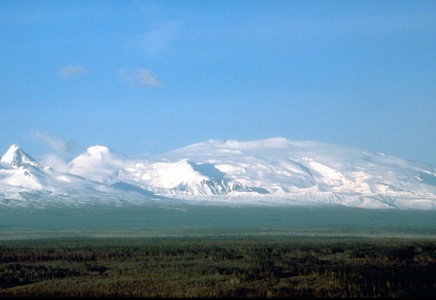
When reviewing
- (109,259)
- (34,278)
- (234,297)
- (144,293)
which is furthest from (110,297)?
(109,259)

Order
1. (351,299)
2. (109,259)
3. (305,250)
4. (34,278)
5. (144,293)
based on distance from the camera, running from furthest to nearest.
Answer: (305,250) < (109,259) < (34,278) < (144,293) < (351,299)

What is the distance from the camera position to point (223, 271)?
61500 mm

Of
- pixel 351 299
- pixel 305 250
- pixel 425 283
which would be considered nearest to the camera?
pixel 351 299

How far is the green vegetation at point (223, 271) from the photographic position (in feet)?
168

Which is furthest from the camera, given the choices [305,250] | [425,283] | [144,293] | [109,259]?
[305,250]

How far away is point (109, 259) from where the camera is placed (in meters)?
74.2

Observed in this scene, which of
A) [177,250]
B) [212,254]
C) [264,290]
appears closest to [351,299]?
[264,290]

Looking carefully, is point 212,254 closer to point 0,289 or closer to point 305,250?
point 305,250

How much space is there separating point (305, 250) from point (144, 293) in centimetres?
3246

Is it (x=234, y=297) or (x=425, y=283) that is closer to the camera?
(x=234, y=297)

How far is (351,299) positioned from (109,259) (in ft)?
107

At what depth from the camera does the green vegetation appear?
51062 mm

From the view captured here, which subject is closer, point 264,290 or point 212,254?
point 264,290

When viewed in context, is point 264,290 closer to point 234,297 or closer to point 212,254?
point 234,297
